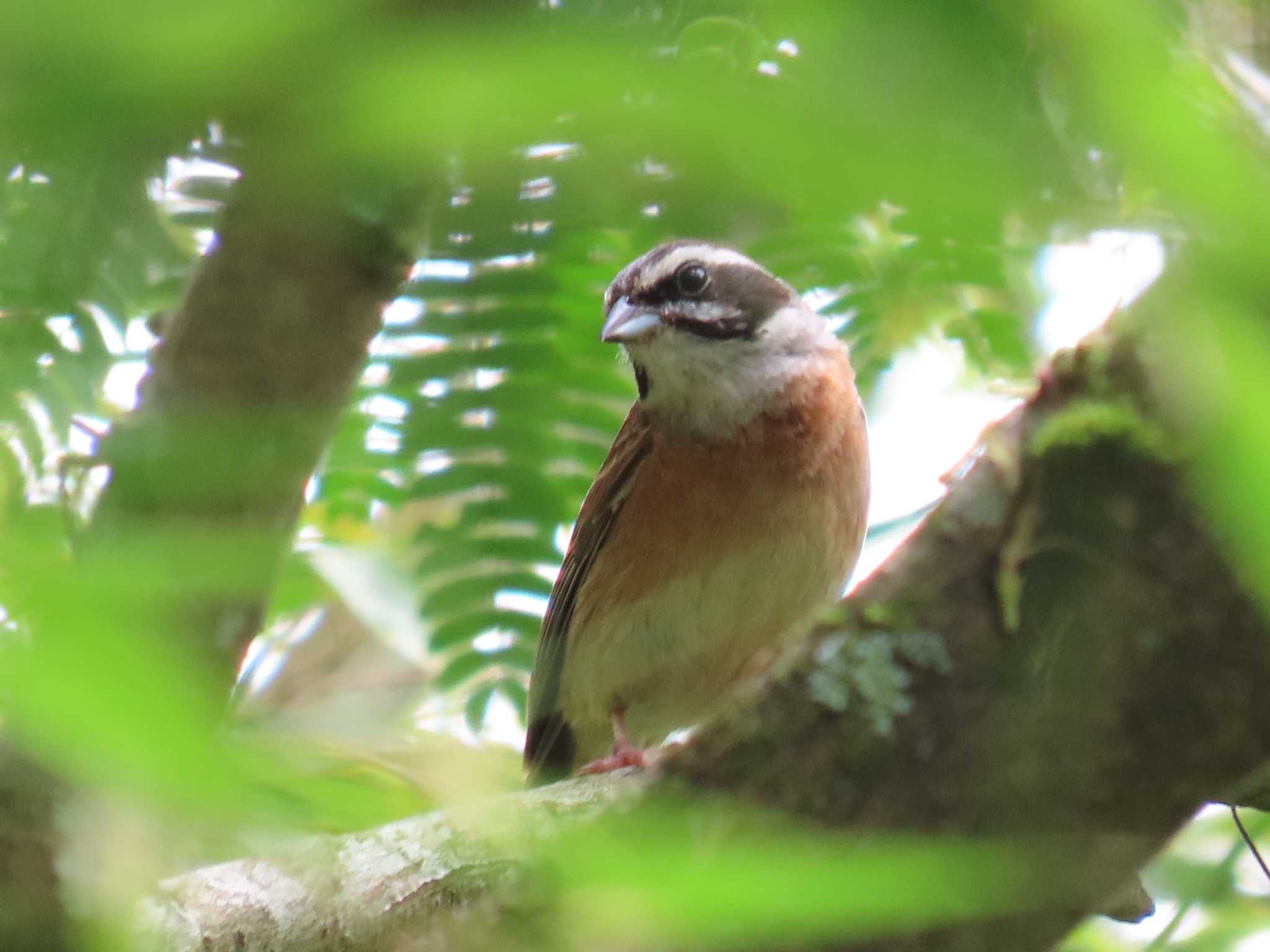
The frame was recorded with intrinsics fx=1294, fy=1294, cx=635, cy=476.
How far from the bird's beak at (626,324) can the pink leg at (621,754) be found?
1.26 meters

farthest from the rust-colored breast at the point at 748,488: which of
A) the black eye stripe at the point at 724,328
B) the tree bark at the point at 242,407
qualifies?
the tree bark at the point at 242,407

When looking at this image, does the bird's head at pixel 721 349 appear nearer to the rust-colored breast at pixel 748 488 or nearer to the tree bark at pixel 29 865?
the rust-colored breast at pixel 748 488

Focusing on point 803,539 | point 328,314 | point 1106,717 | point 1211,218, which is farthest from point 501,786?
point 803,539

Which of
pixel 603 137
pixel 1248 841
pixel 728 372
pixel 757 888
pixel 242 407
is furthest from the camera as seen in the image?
pixel 728 372

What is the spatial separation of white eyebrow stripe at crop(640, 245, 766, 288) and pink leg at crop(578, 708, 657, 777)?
1417 millimetres

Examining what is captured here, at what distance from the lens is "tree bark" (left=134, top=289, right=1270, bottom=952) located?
1.41 metres

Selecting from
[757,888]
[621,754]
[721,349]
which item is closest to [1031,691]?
[757,888]

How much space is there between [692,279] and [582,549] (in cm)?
100

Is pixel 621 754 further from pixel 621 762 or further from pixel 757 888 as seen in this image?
pixel 757 888

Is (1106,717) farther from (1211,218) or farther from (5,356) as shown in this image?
(5,356)

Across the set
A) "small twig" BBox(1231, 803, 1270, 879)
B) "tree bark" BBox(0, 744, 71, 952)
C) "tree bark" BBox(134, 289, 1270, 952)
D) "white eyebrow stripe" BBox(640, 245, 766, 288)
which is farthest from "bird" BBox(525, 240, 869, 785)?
"tree bark" BBox(0, 744, 71, 952)

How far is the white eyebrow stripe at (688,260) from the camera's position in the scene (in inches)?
137

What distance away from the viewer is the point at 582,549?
4.48 meters

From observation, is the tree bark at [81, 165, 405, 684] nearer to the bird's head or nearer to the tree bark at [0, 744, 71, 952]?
the tree bark at [0, 744, 71, 952]
